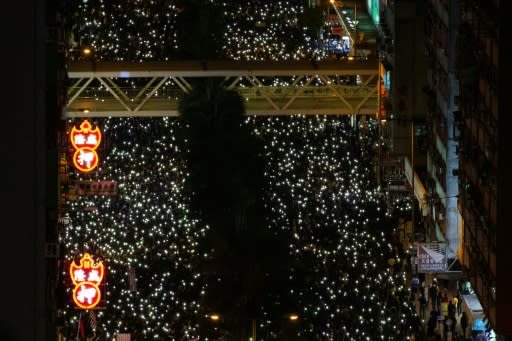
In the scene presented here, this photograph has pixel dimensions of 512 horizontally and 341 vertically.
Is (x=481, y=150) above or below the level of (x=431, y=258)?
above

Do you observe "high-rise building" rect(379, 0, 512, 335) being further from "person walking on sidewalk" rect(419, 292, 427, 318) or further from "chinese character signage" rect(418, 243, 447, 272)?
"person walking on sidewalk" rect(419, 292, 427, 318)

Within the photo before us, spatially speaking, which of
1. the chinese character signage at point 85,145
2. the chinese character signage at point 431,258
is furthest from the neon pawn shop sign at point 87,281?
the chinese character signage at point 431,258

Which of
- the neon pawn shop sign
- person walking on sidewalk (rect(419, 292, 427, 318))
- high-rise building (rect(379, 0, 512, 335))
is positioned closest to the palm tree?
high-rise building (rect(379, 0, 512, 335))

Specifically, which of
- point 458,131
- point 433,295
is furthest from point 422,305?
point 458,131

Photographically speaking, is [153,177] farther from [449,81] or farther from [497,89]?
[497,89]

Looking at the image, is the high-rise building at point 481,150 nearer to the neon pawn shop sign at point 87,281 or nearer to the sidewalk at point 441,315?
the sidewalk at point 441,315

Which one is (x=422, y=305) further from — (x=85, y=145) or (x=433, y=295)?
(x=85, y=145)
